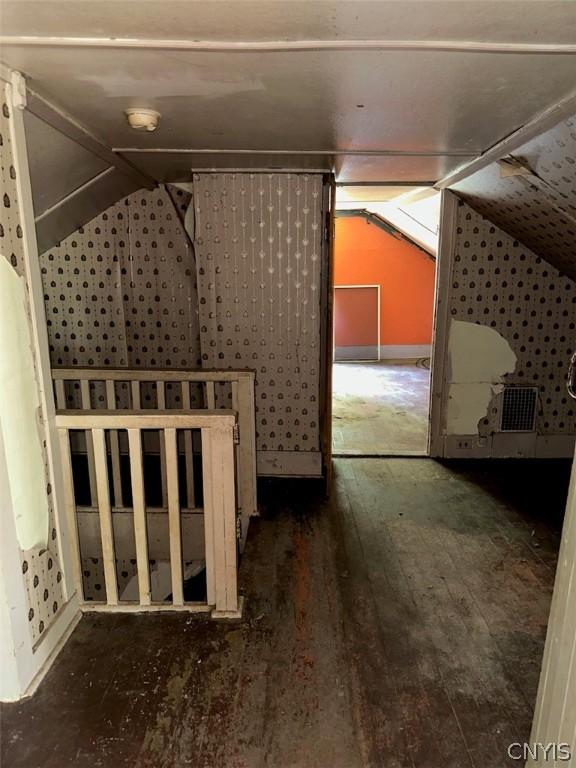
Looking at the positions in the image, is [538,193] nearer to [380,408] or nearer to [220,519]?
[220,519]

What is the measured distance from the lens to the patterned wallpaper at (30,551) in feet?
5.11

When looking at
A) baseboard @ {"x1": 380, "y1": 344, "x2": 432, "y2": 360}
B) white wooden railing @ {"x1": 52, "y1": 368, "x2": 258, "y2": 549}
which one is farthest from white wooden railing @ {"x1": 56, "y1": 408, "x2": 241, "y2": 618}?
baseboard @ {"x1": 380, "y1": 344, "x2": 432, "y2": 360}

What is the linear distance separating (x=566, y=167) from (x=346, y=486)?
2.12 metres

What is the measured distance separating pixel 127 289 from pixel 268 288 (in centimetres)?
115

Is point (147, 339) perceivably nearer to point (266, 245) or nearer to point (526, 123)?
point (266, 245)

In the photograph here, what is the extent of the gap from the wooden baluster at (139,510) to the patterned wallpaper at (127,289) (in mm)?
1917

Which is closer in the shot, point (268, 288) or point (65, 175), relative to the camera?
point (65, 175)

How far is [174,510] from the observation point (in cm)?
205

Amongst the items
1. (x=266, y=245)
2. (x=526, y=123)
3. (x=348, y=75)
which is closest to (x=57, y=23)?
(x=348, y=75)

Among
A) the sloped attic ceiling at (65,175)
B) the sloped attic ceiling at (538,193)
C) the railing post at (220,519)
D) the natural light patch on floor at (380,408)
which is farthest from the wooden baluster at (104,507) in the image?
the natural light patch on floor at (380,408)

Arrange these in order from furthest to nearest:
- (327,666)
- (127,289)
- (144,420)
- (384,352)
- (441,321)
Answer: (384,352)
(127,289)
(441,321)
(144,420)
(327,666)

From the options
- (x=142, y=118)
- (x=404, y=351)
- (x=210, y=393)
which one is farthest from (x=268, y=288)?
(x=404, y=351)

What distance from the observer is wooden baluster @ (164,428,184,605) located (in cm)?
199

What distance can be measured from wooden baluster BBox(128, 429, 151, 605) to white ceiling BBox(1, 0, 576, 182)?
1.17m
